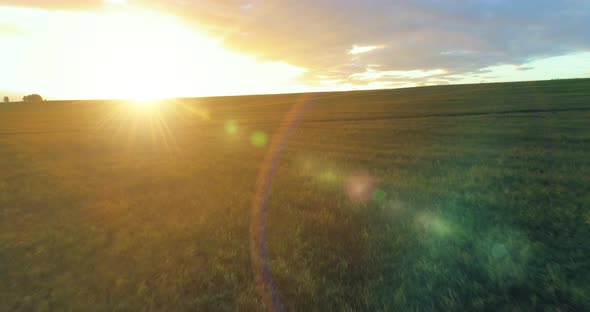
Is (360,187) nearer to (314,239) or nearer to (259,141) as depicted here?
(314,239)

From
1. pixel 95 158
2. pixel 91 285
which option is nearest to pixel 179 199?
pixel 91 285

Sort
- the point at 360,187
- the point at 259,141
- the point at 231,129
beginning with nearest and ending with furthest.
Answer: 1. the point at 360,187
2. the point at 259,141
3. the point at 231,129

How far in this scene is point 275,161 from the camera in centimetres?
1227

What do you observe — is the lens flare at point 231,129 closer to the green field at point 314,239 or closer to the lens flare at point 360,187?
the green field at point 314,239

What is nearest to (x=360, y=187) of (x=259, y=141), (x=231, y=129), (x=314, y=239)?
(x=314, y=239)

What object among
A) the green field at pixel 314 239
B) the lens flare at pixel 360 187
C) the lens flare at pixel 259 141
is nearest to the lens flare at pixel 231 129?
the lens flare at pixel 259 141

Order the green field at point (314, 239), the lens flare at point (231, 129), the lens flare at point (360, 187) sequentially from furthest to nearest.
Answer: the lens flare at point (231, 129)
the lens flare at point (360, 187)
the green field at point (314, 239)

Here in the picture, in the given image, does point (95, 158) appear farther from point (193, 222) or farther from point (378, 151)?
point (378, 151)

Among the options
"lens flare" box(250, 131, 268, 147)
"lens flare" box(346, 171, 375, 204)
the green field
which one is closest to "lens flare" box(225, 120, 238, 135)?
"lens flare" box(250, 131, 268, 147)

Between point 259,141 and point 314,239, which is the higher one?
point 314,239

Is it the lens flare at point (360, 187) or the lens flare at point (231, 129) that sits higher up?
the lens flare at point (360, 187)

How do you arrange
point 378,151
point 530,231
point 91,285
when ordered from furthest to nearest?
1. point 378,151
2. point 530,231
3. point 91,285

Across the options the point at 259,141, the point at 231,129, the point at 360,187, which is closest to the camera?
the point at 360,187

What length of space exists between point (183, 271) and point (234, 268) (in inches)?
27.9
